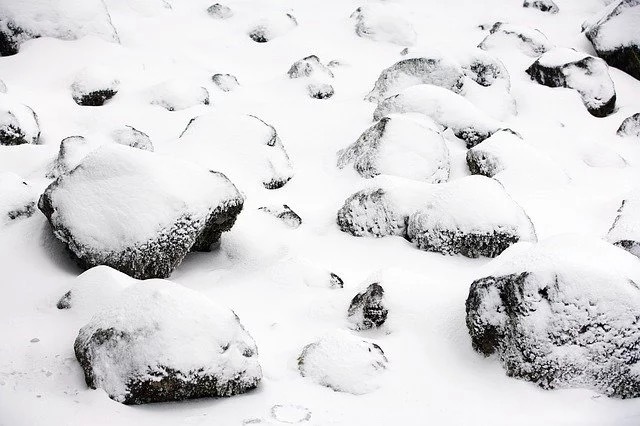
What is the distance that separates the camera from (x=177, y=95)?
7867 mm

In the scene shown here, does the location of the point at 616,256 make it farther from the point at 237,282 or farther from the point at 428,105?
the point at 428,105

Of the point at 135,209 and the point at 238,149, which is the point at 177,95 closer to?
the point at 238,149

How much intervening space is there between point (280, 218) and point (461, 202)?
5.53ft

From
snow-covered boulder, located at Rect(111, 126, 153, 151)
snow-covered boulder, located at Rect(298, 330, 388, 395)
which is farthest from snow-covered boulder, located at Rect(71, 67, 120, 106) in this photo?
snow-covered boulder, located at Rect(298, 330, 388, 395)

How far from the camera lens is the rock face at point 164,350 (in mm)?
3375

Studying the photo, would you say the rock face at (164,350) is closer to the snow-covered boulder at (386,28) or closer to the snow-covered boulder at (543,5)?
the snow-covered boulder at (386,28)

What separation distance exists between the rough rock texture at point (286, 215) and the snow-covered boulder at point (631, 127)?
207 inches

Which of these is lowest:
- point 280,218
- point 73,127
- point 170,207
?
point 73,127

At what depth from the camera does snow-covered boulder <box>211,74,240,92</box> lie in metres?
8.53

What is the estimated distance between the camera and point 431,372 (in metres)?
3.87

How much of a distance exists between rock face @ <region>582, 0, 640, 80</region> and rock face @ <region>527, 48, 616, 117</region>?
1.26 meters

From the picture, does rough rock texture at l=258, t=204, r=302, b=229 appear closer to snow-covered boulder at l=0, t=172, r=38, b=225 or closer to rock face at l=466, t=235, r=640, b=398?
snow-covered boulder at l=0, t=172, r=38, b=225

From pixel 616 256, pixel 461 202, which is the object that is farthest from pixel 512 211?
pixel 616 256

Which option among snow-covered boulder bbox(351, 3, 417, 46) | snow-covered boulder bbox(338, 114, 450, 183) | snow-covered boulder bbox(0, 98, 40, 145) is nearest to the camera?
snow-covered boulder bbox(0, 98, 40, 145)
